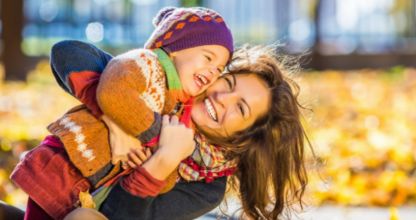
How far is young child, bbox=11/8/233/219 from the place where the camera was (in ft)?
6.24

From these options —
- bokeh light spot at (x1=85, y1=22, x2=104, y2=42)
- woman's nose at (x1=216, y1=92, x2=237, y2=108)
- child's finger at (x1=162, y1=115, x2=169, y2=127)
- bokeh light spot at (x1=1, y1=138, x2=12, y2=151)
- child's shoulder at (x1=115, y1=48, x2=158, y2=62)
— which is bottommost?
bokeh light spot at (x1=85, y1=22, x2=104, y2=42)

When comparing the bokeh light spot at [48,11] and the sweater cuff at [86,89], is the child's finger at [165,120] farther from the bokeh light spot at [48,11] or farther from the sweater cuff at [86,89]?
the bokeh light spot at [48,11]

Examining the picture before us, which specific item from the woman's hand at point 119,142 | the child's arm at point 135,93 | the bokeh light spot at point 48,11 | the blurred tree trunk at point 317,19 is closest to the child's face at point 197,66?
the child's arm at point 135,93

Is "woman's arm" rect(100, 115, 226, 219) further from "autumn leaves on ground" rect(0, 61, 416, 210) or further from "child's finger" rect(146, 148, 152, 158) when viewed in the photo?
"autumn leaves on ground" rect(0, 61, 416, 210)

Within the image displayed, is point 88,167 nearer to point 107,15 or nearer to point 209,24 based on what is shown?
point 209,24

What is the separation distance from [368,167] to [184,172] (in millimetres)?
1876

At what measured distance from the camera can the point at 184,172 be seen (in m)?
2.25

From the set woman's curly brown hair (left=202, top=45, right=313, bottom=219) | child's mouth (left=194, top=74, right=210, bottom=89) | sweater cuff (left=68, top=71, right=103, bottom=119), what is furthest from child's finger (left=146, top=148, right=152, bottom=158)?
woman's curly brown hair (left=202, top=45, right=313, bottom=219)

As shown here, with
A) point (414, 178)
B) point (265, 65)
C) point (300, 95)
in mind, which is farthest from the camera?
point (414, 178)

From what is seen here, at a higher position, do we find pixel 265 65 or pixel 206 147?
pixel 265 65

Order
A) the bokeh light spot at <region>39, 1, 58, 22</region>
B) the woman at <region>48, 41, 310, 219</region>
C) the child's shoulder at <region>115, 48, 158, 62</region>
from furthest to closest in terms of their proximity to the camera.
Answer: the bokeh light spot at <region>39, 1, 58, 22</region>
the woman at <region>48, 41, 310, 219</region>
the child's shoulder at <region>115, 48, 158, 62</region>

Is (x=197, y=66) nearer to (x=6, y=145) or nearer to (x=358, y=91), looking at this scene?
(x=6, y=145)

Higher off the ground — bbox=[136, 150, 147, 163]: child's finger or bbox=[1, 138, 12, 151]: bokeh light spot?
bbox=[136, 150, 147, 163]: child's finger

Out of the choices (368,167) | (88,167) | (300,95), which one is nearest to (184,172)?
(88,167)
